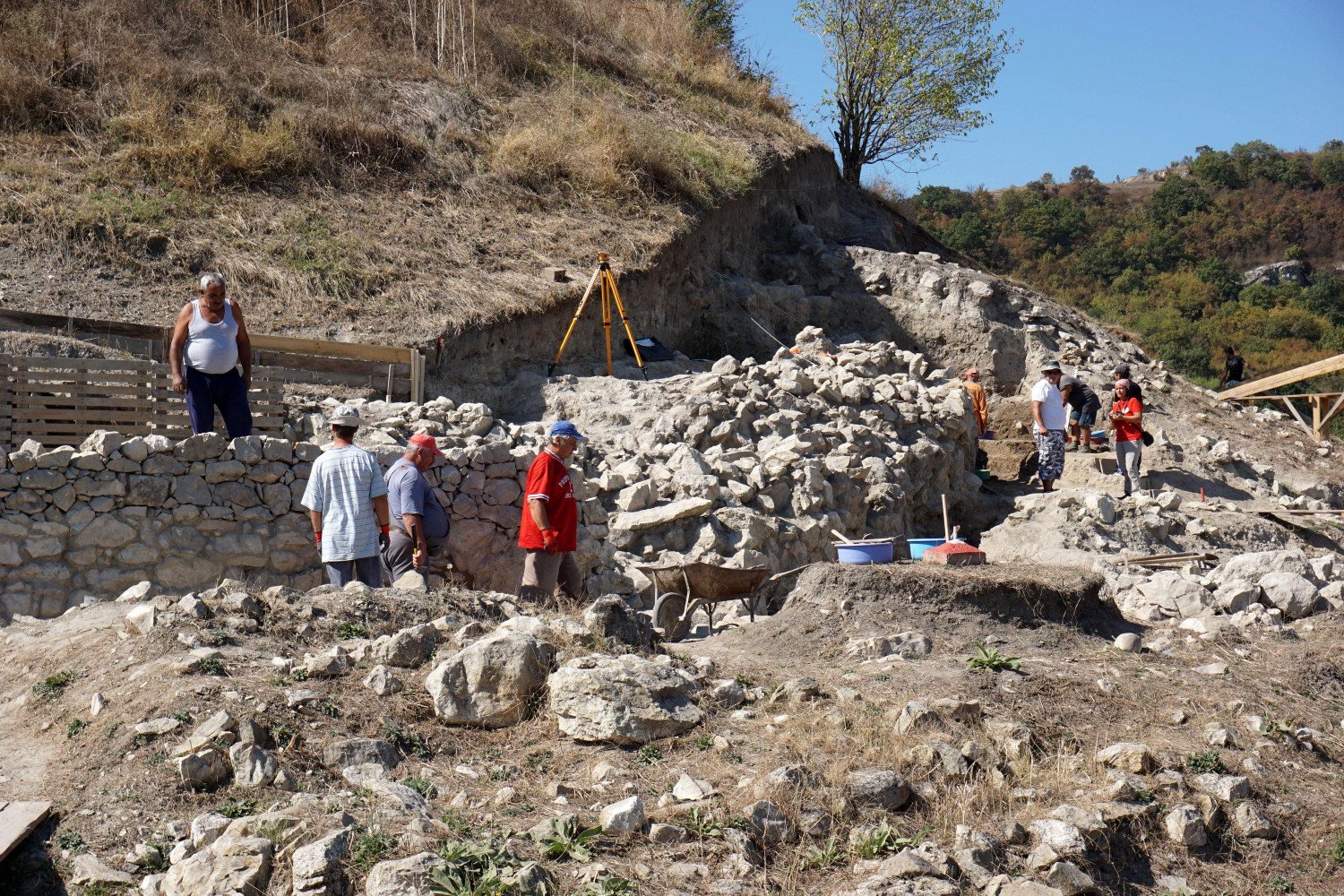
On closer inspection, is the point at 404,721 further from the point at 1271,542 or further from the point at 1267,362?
the point at 1267,362

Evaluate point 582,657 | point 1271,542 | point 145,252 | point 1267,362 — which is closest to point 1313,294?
point 1267,362

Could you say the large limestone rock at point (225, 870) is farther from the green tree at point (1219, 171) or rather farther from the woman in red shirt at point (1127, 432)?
the green tree at point (1219, 171)

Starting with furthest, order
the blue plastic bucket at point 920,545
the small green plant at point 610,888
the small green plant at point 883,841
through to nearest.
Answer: the blue plastic bucket at point 920,545
the small green plant at point 883,841
the small green plant at point 610,888

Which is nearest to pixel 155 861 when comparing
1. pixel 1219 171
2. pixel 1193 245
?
pixel 1193 245

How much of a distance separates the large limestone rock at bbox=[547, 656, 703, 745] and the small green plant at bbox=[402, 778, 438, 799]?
0.66 metres

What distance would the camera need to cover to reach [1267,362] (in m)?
36.0

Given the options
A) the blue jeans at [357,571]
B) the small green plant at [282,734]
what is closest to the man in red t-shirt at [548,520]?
Answer: the blue jeans at [357,571]

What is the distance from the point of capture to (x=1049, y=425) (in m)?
13.5

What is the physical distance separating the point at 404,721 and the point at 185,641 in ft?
3.67

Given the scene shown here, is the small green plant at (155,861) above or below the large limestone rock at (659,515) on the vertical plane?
below

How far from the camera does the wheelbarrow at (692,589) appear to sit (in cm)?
783

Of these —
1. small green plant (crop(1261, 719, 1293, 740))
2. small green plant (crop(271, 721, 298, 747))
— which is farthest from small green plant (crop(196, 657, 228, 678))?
small green plant (crop(1261, 719, 1293, 740))

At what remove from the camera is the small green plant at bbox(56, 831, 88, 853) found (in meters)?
4.04

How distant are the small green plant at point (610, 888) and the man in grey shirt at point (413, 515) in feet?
10.0
